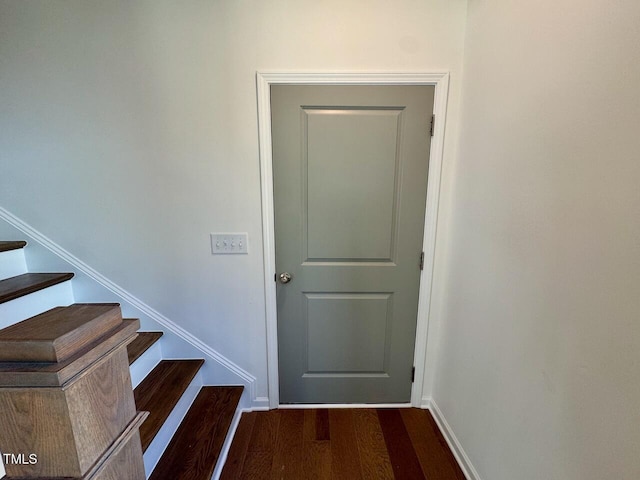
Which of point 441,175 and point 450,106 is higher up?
point 450,106

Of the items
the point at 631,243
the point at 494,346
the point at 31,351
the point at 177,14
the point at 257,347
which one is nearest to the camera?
the point at 31,351

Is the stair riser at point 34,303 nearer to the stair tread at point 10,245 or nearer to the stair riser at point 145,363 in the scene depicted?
the stair tread at point 10,245

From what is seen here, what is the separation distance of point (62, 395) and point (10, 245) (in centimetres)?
177

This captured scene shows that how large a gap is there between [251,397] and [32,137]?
1.96 metres

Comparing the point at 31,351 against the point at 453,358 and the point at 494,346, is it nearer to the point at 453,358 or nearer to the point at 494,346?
the point at 494,346

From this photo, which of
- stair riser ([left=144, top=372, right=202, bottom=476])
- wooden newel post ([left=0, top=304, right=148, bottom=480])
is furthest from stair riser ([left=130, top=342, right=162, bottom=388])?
wooden newel post ([left=0, top=304, right=148, bottom=480])

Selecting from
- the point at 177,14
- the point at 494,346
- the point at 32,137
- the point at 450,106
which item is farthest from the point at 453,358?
the point at 32,137

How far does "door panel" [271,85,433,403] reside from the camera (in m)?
1.52

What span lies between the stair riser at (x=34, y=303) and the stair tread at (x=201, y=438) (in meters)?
0.94

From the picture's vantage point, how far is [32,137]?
1489 millimetres

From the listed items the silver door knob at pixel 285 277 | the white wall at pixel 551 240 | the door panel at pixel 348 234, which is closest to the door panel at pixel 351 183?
the door panel at pixel 348 234

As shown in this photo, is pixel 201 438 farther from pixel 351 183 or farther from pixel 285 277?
pixel 351 183

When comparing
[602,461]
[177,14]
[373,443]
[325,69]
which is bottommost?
[373,443]

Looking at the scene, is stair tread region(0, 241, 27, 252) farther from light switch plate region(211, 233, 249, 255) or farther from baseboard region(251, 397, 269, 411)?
baseboard region(251, 397, 269, 411)
